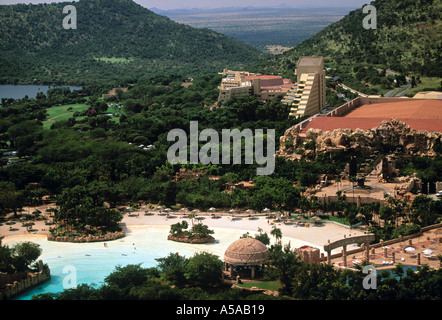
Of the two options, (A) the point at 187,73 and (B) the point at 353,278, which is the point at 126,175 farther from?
(A) the point at 187,73

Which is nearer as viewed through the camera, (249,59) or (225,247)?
(225,247)

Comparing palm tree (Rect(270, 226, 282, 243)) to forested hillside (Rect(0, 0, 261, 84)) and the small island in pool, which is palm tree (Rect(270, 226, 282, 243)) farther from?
forested hillside (Rect(0, 0, 261, 84))

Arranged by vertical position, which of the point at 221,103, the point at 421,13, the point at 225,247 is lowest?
the point at 225,247

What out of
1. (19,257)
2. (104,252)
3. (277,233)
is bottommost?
(104,252)

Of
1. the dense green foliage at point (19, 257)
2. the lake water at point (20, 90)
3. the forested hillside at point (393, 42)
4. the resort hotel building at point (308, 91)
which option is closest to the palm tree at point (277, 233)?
the dense green foliage at point (19, 257)

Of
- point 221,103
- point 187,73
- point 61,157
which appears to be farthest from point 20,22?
point 61,157

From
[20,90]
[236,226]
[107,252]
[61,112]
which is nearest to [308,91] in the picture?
[236,226]

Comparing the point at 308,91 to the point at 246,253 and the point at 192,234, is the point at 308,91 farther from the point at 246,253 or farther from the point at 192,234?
the point at 246,253

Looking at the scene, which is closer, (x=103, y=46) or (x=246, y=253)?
(x=246, y=253)

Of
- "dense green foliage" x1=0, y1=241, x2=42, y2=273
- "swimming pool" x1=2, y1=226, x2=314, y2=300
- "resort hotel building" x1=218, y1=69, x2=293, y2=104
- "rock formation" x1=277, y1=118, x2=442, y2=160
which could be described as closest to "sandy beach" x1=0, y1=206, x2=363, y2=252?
"swimming pool" x1=2, y1=226, x2=314, y2=300
